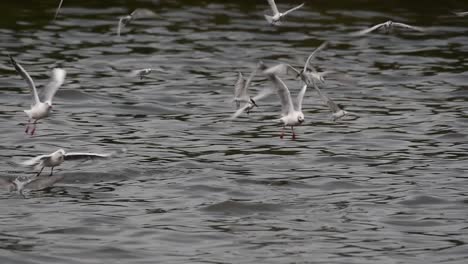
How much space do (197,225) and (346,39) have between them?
51.0 feet

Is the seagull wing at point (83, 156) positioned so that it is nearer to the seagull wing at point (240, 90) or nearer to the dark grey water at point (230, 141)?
the dark grey water at point (230, 141)

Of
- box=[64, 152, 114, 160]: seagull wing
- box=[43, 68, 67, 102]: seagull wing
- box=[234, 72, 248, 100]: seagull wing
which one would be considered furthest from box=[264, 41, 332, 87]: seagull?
box=[43, 68, 67, 102]: seagull wing

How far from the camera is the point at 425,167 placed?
20594 mm

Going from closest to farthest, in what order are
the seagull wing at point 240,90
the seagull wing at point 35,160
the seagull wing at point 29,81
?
the seagull wing at point 35,160 → the seagull wing at point 29,81 → the seagull wing at point 240,90

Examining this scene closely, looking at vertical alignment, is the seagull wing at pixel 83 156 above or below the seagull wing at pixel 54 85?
below

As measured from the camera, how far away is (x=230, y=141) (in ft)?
74.3

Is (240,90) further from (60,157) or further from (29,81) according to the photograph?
(60,157)

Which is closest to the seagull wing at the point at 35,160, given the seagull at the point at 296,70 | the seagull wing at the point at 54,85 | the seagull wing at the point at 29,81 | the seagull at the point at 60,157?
the seagull at the point at 60,157

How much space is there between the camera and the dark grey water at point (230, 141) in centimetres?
1656

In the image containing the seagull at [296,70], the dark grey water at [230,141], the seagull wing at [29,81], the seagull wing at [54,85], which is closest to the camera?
the dark grey water at [230,141]

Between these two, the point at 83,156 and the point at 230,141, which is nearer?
the point at 83,156

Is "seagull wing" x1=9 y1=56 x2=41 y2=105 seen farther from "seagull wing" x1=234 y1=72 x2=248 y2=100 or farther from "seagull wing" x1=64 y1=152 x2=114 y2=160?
"seagull wing" x1=234 y1=72 x2=248 y2=100

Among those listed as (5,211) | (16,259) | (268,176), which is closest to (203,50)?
(268,176)

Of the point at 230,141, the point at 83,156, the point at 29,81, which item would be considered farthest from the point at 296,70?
the point at 29,81
